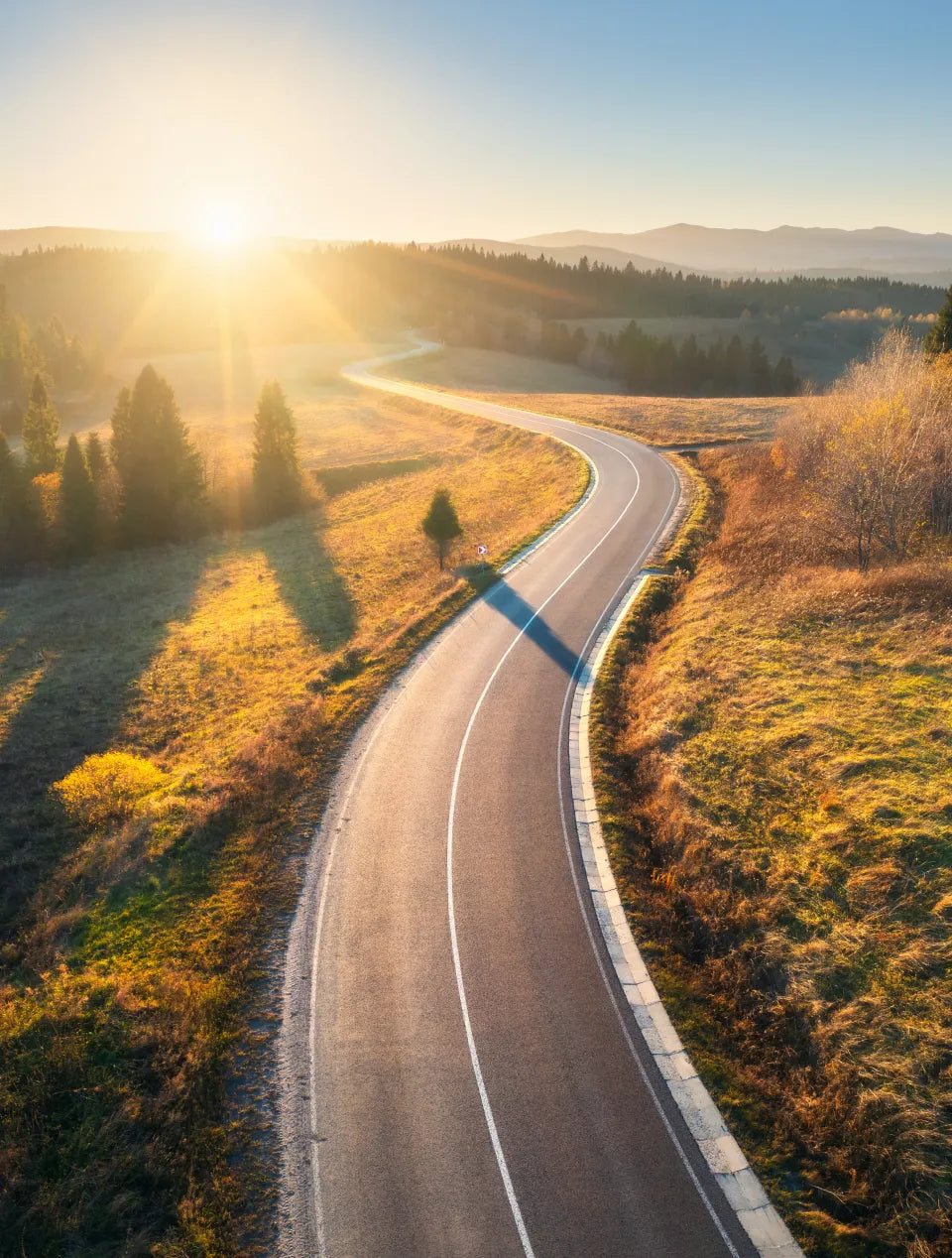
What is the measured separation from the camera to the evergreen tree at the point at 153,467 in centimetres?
5053

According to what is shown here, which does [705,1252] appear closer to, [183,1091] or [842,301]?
[183,1091]

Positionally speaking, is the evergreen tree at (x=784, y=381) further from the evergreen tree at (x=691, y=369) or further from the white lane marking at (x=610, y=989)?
the white lane marking at (x=610, y=989)

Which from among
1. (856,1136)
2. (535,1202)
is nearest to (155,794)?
(535,1202)

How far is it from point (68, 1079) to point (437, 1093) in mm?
6235

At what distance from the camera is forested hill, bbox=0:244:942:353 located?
162 metres

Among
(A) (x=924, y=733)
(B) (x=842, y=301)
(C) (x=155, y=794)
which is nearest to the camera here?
(A) (x=924, y=733)

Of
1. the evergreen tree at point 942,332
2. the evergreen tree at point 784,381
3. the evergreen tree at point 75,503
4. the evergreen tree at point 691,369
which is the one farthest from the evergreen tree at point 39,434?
the evergreen tree at point 784,381

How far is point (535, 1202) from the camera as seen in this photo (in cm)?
1021

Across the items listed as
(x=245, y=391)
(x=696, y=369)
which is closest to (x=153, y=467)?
(x=245, y=391)

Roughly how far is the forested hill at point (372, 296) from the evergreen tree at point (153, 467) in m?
105

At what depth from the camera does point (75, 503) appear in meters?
47.9

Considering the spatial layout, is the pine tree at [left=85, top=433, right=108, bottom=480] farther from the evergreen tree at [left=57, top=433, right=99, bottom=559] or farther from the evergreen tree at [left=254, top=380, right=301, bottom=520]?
the evergreen tree at [left=254, top=380, right=301, bottom=520]

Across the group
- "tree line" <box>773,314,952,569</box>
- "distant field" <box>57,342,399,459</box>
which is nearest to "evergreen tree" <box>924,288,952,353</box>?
"tree line" <box>773,314,952,569</box>

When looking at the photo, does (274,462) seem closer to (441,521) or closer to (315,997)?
(441,521)
